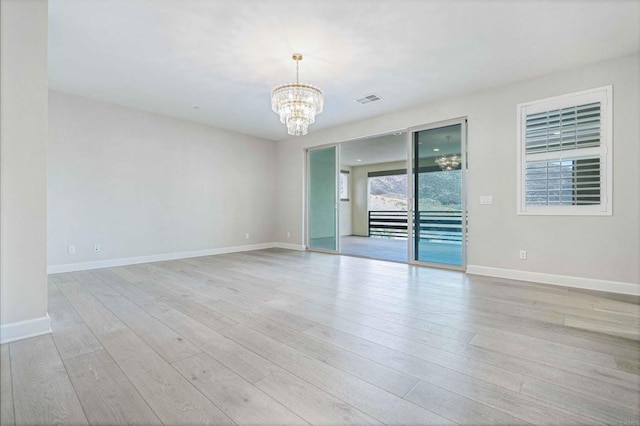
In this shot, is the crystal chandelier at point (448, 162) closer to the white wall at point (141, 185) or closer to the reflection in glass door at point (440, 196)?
the reflection in glass door at point (440, 196)

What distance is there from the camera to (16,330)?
7.18ft

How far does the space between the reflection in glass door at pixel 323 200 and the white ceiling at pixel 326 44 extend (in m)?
2.25

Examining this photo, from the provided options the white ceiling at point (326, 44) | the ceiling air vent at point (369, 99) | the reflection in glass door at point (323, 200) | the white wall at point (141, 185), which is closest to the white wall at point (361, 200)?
the reflection in glass door at point (323, 200)

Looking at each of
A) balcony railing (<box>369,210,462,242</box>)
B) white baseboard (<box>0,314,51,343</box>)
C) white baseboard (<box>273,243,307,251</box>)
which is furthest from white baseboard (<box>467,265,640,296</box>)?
white baseboard (<box>0,314,51,343</box>)

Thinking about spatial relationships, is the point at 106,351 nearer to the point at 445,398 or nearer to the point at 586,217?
the point at 445,398

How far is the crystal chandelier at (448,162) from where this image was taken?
4812 mm

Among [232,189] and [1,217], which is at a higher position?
[232,189]

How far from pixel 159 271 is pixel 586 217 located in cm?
599

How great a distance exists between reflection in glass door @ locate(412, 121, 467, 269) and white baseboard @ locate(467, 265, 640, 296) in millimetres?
368

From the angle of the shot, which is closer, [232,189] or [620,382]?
[620,382]

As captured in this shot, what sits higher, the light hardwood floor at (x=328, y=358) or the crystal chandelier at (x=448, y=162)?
the crystal chandelier at (x=448, y=162)

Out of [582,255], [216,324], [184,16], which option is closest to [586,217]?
[582,255]

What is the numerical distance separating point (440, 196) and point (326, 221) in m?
2.75

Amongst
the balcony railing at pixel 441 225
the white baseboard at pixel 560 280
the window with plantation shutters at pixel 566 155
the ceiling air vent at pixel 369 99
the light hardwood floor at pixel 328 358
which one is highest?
the ceiling air vent at pixel 369 99
